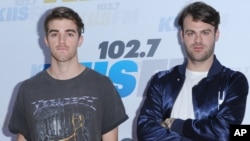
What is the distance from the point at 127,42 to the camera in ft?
13.0

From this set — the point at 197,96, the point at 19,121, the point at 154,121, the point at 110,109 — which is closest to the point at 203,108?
the point at 197,96

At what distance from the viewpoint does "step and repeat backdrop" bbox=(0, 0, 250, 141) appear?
12.1 ft

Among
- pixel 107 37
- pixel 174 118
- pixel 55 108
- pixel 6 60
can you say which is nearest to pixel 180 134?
pixel 174 118

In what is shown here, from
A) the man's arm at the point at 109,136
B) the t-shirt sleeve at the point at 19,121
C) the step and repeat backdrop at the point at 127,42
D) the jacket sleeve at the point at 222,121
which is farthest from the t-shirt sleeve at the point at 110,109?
the step and repeat backdrop at the point at 127,42

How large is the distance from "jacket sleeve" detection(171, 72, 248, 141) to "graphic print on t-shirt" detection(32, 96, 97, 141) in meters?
0.53

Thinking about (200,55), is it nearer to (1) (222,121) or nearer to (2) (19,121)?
(1) (222,121)

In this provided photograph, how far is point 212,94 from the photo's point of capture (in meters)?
2.95

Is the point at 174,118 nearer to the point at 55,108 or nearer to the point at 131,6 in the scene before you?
the point at 55,108

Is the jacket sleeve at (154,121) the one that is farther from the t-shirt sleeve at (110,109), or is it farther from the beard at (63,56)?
the beard at (63,56)

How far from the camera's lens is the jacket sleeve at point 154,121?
2.97 meters

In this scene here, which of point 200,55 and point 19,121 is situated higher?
point 200,55

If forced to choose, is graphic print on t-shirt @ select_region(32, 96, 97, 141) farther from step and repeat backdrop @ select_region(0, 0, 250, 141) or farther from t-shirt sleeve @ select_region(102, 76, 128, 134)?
step and repeat backdrop @ select_region(0, 0, 250, 141)

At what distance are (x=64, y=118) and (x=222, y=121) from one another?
0.92 metres

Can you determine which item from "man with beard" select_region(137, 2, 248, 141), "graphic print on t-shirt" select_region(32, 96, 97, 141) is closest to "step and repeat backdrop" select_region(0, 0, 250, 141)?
"man with beard" select_region(137, 2, 248, 141)
